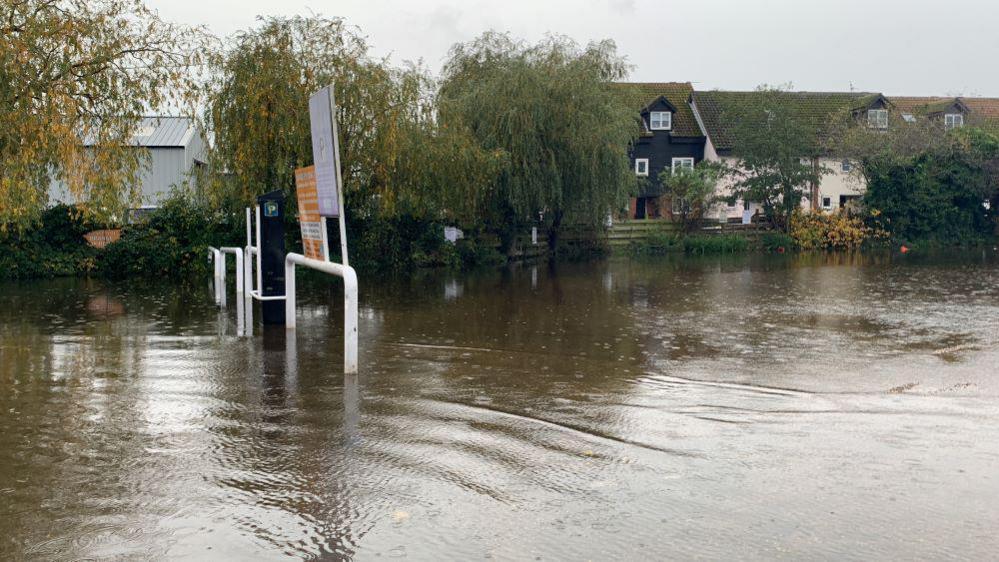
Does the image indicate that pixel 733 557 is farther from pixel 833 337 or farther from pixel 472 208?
pixel 472 208

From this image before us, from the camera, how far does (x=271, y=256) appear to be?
15.8m

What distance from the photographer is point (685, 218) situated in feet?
170

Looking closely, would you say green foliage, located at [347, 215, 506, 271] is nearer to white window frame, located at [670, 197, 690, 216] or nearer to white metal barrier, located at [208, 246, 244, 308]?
white metal barrier, located at [208, 246, 244, 308]

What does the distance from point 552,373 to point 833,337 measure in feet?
17.9

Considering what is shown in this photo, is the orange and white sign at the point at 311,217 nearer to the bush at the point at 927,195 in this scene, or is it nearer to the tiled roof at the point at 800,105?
the bush at the point at 927,195

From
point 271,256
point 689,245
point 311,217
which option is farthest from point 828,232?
point 311,217

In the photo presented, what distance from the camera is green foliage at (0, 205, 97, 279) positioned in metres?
28.6

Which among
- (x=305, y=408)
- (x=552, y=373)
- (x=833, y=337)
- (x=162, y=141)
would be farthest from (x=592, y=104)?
(x=305, y=408)

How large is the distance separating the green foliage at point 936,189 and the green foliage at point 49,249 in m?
39.2

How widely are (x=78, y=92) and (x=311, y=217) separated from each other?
4889 mm

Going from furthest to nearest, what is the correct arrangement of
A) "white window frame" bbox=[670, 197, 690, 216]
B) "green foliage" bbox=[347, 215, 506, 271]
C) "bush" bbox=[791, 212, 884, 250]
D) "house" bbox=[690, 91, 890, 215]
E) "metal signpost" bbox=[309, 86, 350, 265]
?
"house" bbox=[690, 91, 890, 215] < "white window frame" bbox=[670, 197, 690, 216] < "bush" bbox=[791, 212, 884, 250] < "green foliage" bbox=[347, 215, 506, 271] < "metal signpost" bbox=[309, 86, 350, 265]

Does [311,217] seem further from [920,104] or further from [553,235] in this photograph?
[920,104]

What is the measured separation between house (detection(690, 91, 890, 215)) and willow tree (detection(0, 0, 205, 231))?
4495 centimetres

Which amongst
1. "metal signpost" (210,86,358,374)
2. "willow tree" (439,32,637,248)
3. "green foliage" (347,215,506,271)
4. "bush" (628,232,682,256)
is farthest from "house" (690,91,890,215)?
"metal signpost" (210,86,358,374)
